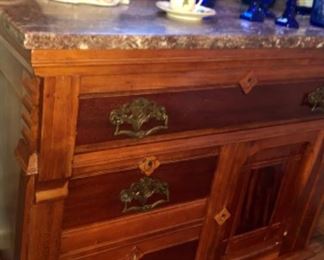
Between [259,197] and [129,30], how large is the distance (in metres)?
0.70

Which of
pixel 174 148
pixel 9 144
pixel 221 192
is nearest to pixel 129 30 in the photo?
pixel 174 148

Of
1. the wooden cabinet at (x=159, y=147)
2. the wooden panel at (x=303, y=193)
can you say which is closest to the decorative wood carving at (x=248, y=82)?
the wooden cabinet at (x=159, y=147)

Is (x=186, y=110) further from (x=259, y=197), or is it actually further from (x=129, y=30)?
(x=259, y=197)

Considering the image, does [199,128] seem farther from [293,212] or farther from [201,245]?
[293,212]

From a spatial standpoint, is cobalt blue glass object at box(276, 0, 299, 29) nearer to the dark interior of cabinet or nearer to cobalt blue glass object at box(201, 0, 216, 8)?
cobalt blue glass object at box(201, 0, 216, 8)

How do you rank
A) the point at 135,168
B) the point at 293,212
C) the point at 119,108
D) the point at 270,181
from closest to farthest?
the point at 119,108, the point at 135,168, the point at 270,181, the point at 293,212

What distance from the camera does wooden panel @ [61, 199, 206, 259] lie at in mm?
965

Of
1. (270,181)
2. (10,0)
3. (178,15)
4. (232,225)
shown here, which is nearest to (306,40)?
(178,15)

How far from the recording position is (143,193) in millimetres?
1015

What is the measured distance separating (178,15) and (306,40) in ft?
1.03

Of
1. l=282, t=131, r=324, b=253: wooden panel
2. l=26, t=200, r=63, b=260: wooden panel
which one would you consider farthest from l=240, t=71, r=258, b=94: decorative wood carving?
l=26, t=200, r=63, b=260: wooden panel

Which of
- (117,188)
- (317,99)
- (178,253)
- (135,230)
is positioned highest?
(317,99)

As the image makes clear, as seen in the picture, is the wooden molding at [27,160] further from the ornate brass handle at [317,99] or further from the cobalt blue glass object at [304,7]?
the cobalt blue glass object at [304,7]

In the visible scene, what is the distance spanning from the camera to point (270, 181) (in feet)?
4.34
